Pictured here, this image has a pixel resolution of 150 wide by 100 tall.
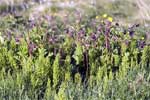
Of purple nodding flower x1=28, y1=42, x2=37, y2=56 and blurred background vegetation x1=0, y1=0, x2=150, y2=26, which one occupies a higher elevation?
purple nodding flower x1=28, y1=42, x2=37, y2=56

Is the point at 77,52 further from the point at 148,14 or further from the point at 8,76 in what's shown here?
the point at 148,14

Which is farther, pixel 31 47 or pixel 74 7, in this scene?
pixel 74 7

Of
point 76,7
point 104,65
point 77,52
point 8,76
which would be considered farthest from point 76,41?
point 76,7

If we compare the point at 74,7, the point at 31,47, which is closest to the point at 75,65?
the point at 31,47

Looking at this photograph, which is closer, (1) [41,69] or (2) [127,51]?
(1) [41,69]

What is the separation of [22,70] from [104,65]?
2.69ft

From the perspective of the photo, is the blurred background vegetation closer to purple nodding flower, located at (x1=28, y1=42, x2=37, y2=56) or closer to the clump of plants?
the clump of plants

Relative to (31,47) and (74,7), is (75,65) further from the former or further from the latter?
(74,7)

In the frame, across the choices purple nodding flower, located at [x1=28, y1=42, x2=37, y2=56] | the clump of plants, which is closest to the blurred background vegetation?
the clump of plants

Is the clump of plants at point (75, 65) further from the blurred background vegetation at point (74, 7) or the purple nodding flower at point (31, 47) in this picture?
the blurred background vegetation at point (74, 7)

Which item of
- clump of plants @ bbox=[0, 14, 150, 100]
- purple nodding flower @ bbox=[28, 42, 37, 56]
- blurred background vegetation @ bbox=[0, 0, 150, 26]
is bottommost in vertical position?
blurred background vegetation @ bbox=[0, 0, 150, 26]

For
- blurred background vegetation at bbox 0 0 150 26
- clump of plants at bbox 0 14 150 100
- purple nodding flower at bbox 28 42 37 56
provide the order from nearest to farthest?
clump of plants at bbox 0 14 150 100 → purple nodding flower at bbox 28 42 37 56 → blurred background vegetation at bbox 0 0 150 26

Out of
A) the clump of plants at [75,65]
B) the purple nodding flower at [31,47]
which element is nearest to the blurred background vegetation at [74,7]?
the clump of plants at [75,65]

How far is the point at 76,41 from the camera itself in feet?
18.2
